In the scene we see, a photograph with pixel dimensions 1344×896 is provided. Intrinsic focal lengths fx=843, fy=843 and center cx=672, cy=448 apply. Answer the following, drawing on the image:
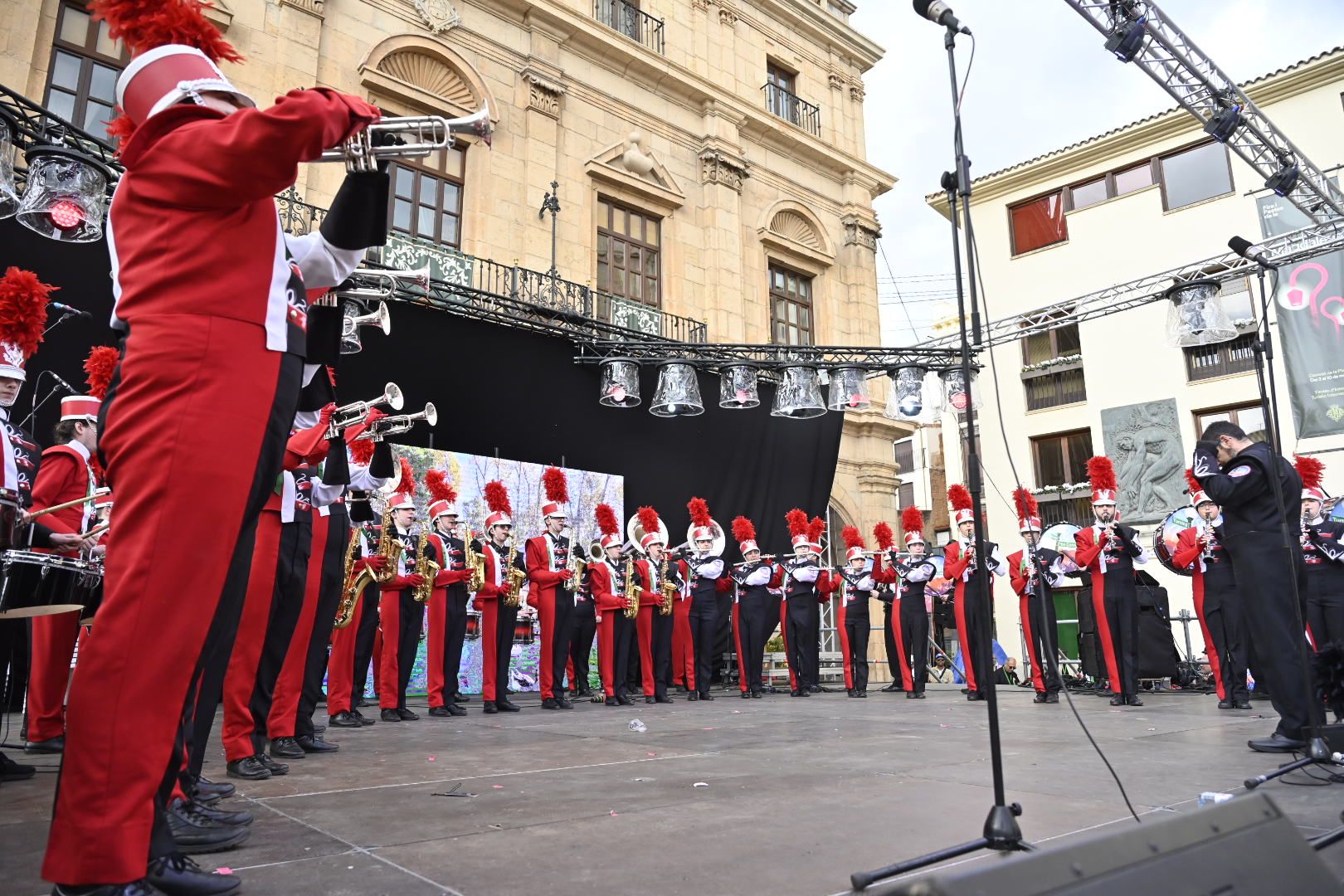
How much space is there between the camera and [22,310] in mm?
4863

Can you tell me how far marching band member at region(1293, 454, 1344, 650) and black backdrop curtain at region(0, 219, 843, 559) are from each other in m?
7.92

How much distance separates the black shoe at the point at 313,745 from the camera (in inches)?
202

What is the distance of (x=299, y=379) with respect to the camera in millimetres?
2338

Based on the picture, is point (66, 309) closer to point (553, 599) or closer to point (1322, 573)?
point (553, 599)

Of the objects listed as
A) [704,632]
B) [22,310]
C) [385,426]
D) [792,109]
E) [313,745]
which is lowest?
[313,745]

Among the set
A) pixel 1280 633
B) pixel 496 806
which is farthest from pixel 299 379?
pixel 1280 633

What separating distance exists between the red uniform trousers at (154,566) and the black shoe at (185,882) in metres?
0.05

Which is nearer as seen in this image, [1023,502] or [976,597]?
[976,597]

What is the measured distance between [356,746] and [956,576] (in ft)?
25.9

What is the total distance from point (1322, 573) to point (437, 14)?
46.1 ft

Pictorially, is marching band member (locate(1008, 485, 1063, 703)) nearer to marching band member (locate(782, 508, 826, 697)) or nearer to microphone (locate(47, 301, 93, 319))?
marching band member (locate(782, 508, 826, 697))

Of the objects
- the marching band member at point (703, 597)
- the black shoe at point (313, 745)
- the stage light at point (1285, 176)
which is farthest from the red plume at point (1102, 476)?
the black shoe at point (313, 745)

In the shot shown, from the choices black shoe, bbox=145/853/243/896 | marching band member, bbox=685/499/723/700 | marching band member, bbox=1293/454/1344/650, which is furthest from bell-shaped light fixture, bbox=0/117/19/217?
marching band member, bbox=1293/454/1344/650

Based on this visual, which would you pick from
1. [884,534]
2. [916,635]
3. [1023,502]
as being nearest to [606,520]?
[884,534]
